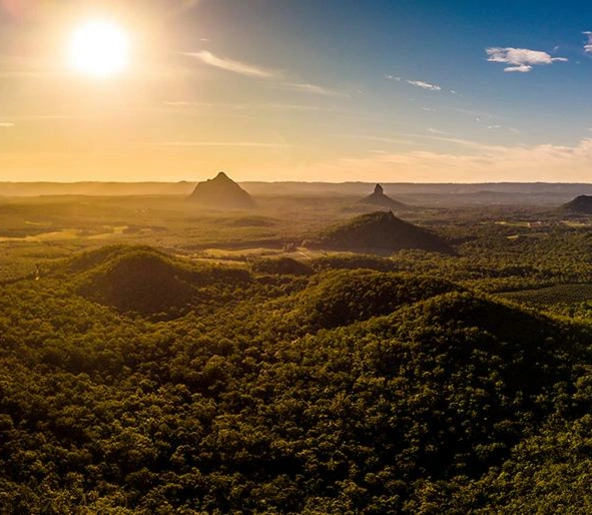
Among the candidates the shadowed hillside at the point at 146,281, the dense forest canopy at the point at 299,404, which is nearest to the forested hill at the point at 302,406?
the dense forest canopy at the point at 299,404

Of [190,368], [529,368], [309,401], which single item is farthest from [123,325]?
[529,368]

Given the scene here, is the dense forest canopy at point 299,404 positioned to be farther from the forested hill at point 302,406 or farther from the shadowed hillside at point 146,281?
the shadowed hillside at point 146,281

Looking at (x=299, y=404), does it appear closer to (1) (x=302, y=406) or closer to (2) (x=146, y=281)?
(1) (x=302, y=406)

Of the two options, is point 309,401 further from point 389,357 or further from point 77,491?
point 77,491

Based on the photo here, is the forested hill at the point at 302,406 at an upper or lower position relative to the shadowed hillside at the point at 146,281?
lower

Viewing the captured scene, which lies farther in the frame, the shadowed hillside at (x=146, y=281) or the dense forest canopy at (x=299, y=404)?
the shadowed hillside at (x=146, y=281)

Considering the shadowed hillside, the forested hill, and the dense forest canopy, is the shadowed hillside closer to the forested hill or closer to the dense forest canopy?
the dense forest canopy

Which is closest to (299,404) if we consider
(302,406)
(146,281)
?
(302,406)

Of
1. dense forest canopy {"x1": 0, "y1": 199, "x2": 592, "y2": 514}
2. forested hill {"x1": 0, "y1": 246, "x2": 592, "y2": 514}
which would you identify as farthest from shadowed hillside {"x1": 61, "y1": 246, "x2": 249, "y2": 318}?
forested hill {"x1": 0, "y1": 246, "x2": 592, "y2": 514}
